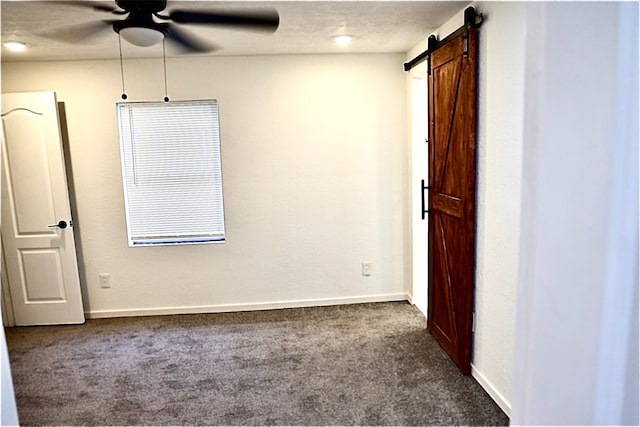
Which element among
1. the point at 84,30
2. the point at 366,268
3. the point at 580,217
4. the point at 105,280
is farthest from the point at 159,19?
the point at 366,268

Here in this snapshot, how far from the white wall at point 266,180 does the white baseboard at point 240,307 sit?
0.01m

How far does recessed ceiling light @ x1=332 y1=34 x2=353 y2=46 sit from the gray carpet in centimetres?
226

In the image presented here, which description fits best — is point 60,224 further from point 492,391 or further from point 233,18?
point 492,391

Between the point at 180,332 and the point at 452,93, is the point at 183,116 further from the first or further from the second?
the point at 452,93

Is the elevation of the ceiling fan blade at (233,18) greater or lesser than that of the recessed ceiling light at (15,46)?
lesser

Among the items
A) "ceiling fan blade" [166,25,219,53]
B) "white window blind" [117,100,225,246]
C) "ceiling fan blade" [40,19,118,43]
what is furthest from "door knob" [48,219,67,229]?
"ceiling fan blade" [166,25,219,53]

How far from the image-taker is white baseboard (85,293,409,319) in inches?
154

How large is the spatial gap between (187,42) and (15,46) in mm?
1556

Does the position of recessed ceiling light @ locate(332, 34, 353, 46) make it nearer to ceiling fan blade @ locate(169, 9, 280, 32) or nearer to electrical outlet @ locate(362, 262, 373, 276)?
ceiling fan blade @ locate(169, 9, 280, 32)

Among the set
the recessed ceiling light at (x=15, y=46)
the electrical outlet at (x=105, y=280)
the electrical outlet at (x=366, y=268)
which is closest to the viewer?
the recessed ceiling light at (x=15, y=46)

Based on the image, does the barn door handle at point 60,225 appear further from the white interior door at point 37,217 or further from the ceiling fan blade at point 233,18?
the ceiling fan blade at point 233,18

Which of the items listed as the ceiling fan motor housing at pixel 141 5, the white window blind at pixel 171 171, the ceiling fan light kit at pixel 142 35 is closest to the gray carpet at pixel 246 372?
the white window blind at pixel 171 171

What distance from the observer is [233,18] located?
2057 mm

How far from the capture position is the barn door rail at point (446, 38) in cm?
237
